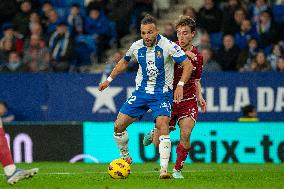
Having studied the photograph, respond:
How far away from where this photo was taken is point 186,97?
14148mm

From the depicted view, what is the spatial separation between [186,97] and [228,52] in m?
7.68

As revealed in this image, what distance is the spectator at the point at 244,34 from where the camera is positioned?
22.0m

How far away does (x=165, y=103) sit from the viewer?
44.3 feet

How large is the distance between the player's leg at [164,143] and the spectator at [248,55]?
8.33 meters

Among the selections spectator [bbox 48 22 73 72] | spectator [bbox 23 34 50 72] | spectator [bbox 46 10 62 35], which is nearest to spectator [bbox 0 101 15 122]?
spectator [bbox 23 34 50 72]

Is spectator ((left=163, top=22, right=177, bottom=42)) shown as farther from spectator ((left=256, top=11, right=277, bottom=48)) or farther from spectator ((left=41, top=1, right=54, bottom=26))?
spectator ((left=41, top=1, right=54, bottom=26))

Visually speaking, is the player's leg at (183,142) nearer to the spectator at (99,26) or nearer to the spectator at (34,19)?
the spectator at (99,26)

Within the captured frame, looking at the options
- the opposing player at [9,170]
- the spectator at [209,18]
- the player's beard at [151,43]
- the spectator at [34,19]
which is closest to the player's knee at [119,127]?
the player's beard at [151,43]

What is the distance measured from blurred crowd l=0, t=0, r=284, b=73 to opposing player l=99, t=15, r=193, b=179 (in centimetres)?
778

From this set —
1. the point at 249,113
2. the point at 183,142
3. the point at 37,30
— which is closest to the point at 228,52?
the point at 249,113

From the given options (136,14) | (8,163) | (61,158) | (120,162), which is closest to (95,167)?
(61,158)

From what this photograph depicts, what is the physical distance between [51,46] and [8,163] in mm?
11096

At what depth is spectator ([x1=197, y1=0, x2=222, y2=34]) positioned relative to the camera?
74.4 ft

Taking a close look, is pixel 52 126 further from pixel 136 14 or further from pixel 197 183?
pixel 197 183
